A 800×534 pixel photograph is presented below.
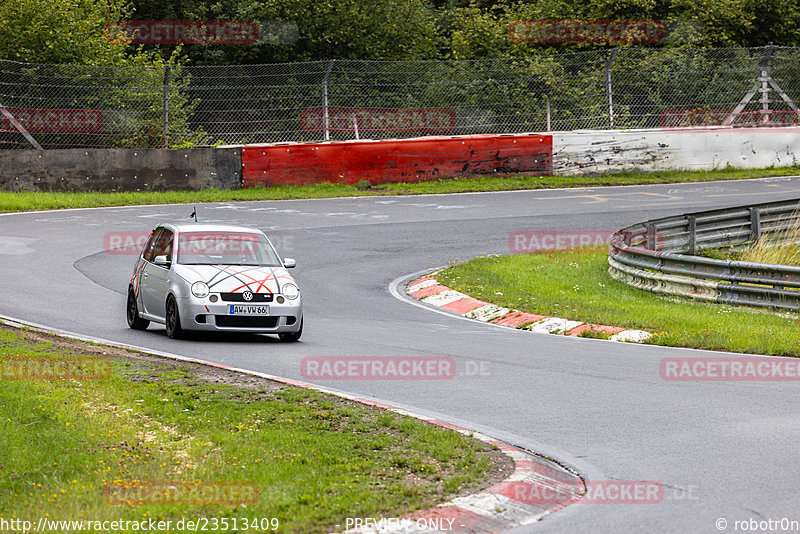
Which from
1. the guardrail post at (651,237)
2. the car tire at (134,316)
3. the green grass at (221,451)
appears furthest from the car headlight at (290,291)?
the guardrail post at (651,237)

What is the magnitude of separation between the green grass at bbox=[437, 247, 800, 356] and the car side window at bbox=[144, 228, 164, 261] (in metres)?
4.77

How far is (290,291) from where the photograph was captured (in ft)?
42.4

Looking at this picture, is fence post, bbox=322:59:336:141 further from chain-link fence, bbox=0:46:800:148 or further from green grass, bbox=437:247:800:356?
green grass, bbox=437:247:800:356

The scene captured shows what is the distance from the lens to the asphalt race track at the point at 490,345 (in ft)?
23.1

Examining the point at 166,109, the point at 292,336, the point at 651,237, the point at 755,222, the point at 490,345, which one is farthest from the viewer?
the point at 166,109

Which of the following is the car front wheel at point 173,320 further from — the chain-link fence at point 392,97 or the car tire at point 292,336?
the chain-link fence at point 392,97

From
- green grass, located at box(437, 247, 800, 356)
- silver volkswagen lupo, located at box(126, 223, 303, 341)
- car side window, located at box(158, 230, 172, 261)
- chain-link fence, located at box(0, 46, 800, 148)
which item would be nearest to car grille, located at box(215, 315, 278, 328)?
silver volkswagen lupo, located at box(126, 223, 303, 341)

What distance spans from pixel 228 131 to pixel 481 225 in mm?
7735

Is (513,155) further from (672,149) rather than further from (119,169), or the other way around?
(119,169)

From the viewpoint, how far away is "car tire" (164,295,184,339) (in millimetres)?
12805

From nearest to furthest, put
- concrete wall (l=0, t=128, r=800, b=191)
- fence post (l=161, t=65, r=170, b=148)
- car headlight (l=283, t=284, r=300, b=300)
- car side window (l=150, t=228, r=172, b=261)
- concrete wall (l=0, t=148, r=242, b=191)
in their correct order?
car headlight (l=283, t=284, r=300, b=300) → car side window (l=150, t=228, r=172, b=261) → concrete wall (l=0, t=148, r=242, b=191) → concrete wall (l=0, t=128, r=800, b=191) → fence post (l=161, t=65, r=170, b=148)

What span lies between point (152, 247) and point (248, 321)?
2.35m

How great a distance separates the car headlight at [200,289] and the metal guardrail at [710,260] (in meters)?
7.05

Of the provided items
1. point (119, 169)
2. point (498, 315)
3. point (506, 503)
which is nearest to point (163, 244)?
point (498, 315)
